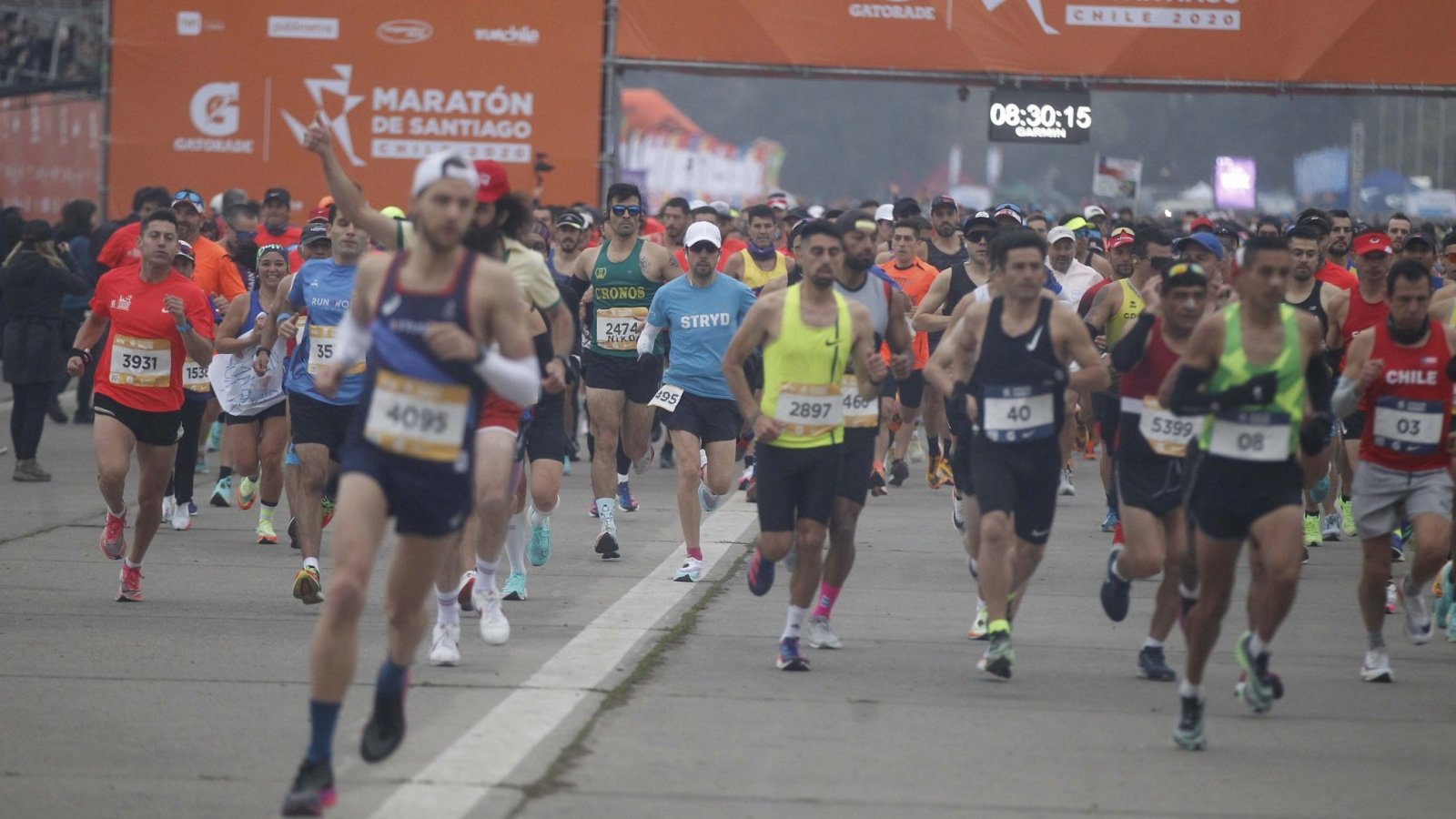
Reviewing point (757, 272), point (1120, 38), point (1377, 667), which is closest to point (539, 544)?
point (757, 272)

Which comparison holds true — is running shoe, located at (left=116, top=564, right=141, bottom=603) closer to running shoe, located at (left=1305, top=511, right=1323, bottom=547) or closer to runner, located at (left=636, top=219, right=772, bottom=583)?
runner, located at (left=636, top=219, right=772, bottom=583)

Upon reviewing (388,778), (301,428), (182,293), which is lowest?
(388,778)

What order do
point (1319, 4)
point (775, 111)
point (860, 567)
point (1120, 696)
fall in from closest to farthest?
point (1120, 696), point (860, 567), point (1319, 4), point (775, 111)

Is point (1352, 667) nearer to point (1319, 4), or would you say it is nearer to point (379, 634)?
point (379, 634)

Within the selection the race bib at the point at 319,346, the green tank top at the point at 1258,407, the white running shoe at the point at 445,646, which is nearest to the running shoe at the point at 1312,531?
the green tank top at the point at 1258,407

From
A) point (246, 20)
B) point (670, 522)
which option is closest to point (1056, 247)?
point (670, 522)

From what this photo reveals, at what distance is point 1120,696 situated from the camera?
8.10 metres

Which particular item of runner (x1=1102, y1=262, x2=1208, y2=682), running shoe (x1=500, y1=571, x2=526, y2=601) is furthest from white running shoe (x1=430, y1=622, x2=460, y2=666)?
runner (x1=1102, y1=262, x2=1208, y2=682)

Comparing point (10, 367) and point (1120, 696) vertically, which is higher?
point (10, 367)

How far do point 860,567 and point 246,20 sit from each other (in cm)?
1595

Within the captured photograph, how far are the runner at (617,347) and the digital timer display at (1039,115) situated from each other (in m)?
10.6

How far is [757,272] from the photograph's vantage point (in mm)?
14828

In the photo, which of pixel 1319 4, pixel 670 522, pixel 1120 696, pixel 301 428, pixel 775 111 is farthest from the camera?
pixel 775 111

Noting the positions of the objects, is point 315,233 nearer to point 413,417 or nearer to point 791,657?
point 791,657
